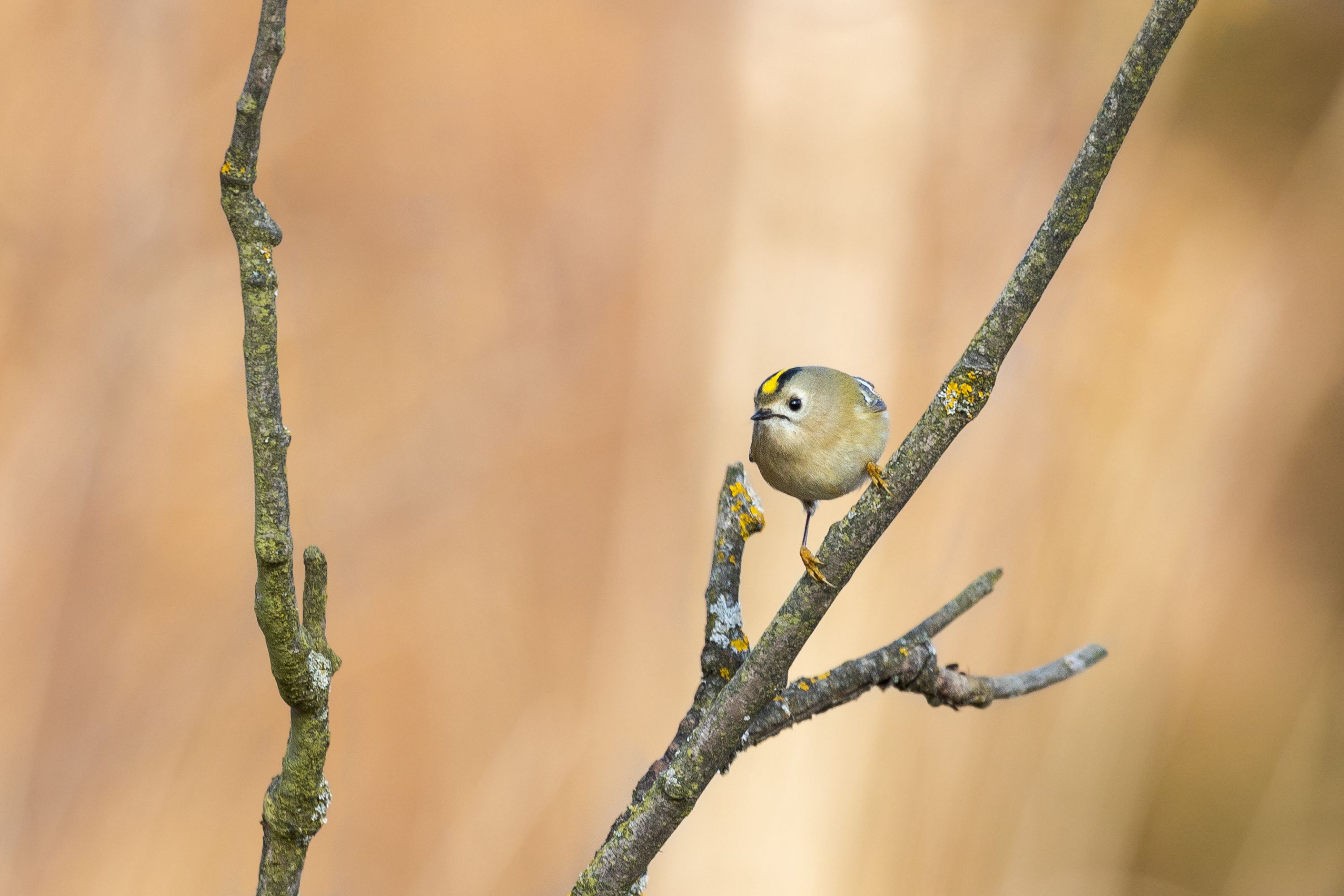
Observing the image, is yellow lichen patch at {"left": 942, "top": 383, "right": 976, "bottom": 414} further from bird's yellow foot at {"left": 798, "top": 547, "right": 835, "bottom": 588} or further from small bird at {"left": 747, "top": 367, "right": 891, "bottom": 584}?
small bird at {"left": 747, "top": 367, "right": 891, "bottom": 584}

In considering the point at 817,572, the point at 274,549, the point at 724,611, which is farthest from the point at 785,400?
the point at 274,549

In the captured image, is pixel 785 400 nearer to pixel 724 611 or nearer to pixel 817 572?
pixel 724 611

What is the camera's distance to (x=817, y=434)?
0.95 m

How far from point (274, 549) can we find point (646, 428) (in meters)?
1.23

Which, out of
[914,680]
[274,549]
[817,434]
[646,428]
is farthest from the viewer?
[646,428]

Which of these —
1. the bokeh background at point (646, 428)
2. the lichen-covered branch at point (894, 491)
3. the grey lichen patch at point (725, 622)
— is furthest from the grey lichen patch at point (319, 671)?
the bokeh background at point (646, 428)

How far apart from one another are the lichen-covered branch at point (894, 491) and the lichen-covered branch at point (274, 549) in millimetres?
161

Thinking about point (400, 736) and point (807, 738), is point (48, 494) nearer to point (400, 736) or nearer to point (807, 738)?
point (400, 736)

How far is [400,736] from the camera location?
1492 millimetres

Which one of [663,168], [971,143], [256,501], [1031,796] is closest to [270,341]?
[256,501]

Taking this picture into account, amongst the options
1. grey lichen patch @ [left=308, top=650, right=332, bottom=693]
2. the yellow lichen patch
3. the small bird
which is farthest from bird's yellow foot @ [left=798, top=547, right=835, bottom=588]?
the small bird

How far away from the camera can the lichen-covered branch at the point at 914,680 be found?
2.03 feet

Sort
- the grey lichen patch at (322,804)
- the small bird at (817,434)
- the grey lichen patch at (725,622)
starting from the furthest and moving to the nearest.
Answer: the small bird at (817,434) → the grey lichen patch at (725,622) → the grey lichen patch at (322,804)

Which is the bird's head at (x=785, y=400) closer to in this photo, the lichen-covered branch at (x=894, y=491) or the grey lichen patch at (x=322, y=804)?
the lichen-covered branch at (x=894, y=491)
